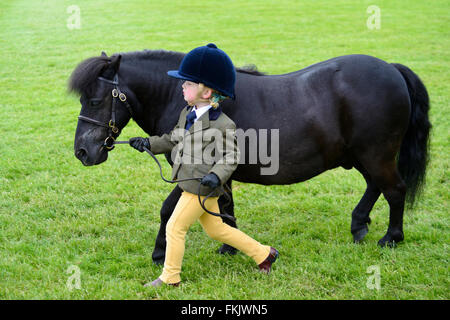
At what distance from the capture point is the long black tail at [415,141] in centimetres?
414

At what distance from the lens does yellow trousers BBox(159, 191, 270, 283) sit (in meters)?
3.48

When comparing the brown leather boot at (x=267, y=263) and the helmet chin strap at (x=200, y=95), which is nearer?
the helmet chin strap at (x=200, y=95)

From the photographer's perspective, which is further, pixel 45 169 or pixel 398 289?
pixel 45 169

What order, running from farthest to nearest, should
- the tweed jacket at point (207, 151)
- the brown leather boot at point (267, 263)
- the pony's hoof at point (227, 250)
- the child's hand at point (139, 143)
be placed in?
1. the pony's hoof at point (227, 250)
2. the brown leather boot at point (267, 263)
3. the child's hand at point (139, 143)
4. the tweed jacket at point (207, 151)

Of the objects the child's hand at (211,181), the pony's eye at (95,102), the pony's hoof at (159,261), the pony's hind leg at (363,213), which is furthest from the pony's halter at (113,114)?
the pony's hind leg at (363,213)

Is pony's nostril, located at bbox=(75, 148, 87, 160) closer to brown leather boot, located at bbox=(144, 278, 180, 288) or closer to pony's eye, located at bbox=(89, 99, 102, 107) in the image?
pony's eye, located at bbox=(89, 99, 102, 107)

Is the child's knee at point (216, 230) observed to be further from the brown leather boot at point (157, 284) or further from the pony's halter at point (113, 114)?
the pony's halter at point (113, 114)

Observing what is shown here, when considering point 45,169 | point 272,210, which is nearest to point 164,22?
point 45,169

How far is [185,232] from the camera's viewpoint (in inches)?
140

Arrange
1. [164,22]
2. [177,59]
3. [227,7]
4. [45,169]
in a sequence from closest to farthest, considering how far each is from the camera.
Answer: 1. [177,59]
2. [45,169]
3. [164,22]
4. [227,7]
